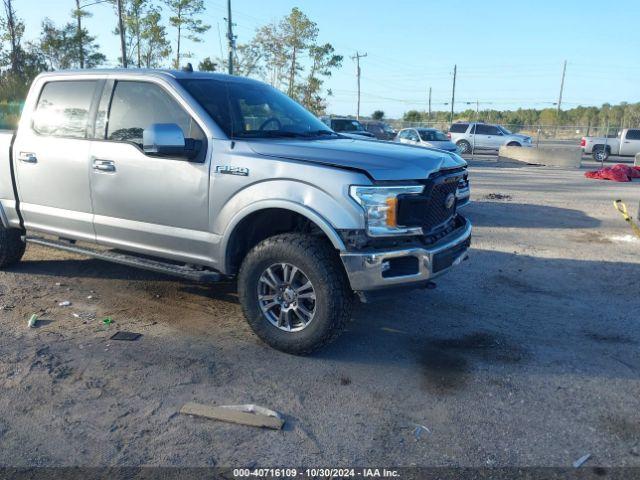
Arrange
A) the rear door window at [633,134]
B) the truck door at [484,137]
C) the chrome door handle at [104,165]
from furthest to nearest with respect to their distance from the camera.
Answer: the truck door at [484,137] < the rear door window at [633,134] < the chrome door handle at [104,165]

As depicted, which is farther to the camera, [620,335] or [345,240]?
[620,335]

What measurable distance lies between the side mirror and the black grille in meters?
1.69

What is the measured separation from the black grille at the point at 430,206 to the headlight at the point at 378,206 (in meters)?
0.06

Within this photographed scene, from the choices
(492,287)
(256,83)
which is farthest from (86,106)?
(492,287)

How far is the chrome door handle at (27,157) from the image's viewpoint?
5336 mm

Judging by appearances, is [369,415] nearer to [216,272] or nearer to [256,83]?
[216,272]

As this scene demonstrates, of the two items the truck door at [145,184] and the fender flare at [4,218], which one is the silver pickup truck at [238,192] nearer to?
the truck door at [145,184]

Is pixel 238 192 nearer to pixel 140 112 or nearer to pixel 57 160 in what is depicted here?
pixel 140 112

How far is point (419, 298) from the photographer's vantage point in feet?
18.3

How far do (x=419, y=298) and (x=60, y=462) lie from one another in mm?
3576

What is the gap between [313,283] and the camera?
155 inches

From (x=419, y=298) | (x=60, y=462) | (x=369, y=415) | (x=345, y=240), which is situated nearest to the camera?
(x=60, y=462)

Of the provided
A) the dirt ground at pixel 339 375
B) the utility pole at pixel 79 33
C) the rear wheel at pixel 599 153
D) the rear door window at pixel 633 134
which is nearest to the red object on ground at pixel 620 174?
the rear wheel at pixel 599 153

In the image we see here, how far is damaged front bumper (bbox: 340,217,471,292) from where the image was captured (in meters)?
3.76
